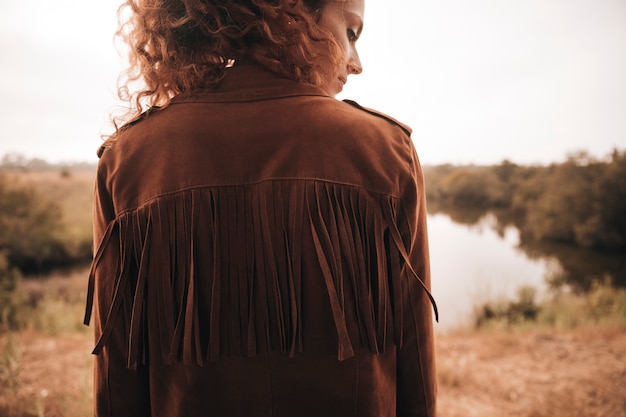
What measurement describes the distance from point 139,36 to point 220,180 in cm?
37

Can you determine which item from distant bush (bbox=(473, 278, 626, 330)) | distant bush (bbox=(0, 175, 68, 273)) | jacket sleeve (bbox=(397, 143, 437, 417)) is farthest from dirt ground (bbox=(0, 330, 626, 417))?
jacket sleeve (bbox=(397, 143, 437, 417))

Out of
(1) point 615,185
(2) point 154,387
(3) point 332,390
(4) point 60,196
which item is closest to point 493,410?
(3) point 332,390

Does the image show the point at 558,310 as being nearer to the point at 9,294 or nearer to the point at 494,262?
the point at 494,262

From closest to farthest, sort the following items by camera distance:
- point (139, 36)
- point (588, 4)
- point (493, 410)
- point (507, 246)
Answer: point (139, 36), point (493, 410), point (588, 4), point (507, 246)

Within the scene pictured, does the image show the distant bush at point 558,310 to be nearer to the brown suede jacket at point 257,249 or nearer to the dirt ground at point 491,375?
the dirt ground at point 491,375

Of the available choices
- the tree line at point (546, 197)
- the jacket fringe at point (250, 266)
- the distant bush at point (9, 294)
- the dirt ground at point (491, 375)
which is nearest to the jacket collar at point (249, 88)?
the jacket fringe at point (250, 266)

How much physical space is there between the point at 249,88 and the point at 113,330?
504 mm

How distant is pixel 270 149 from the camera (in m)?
0.61

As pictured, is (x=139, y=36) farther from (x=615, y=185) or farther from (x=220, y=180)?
(x=615, y=185)

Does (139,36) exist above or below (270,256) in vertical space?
above

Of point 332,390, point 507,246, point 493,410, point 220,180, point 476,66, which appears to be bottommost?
point 493,410

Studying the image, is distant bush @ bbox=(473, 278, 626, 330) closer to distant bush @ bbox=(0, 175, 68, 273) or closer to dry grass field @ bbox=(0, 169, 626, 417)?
dry grass field @ bbox=(0, 169, 626, 417)

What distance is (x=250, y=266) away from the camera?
2.03 feet

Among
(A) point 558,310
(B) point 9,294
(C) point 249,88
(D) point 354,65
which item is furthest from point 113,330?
(A) point 558,310
